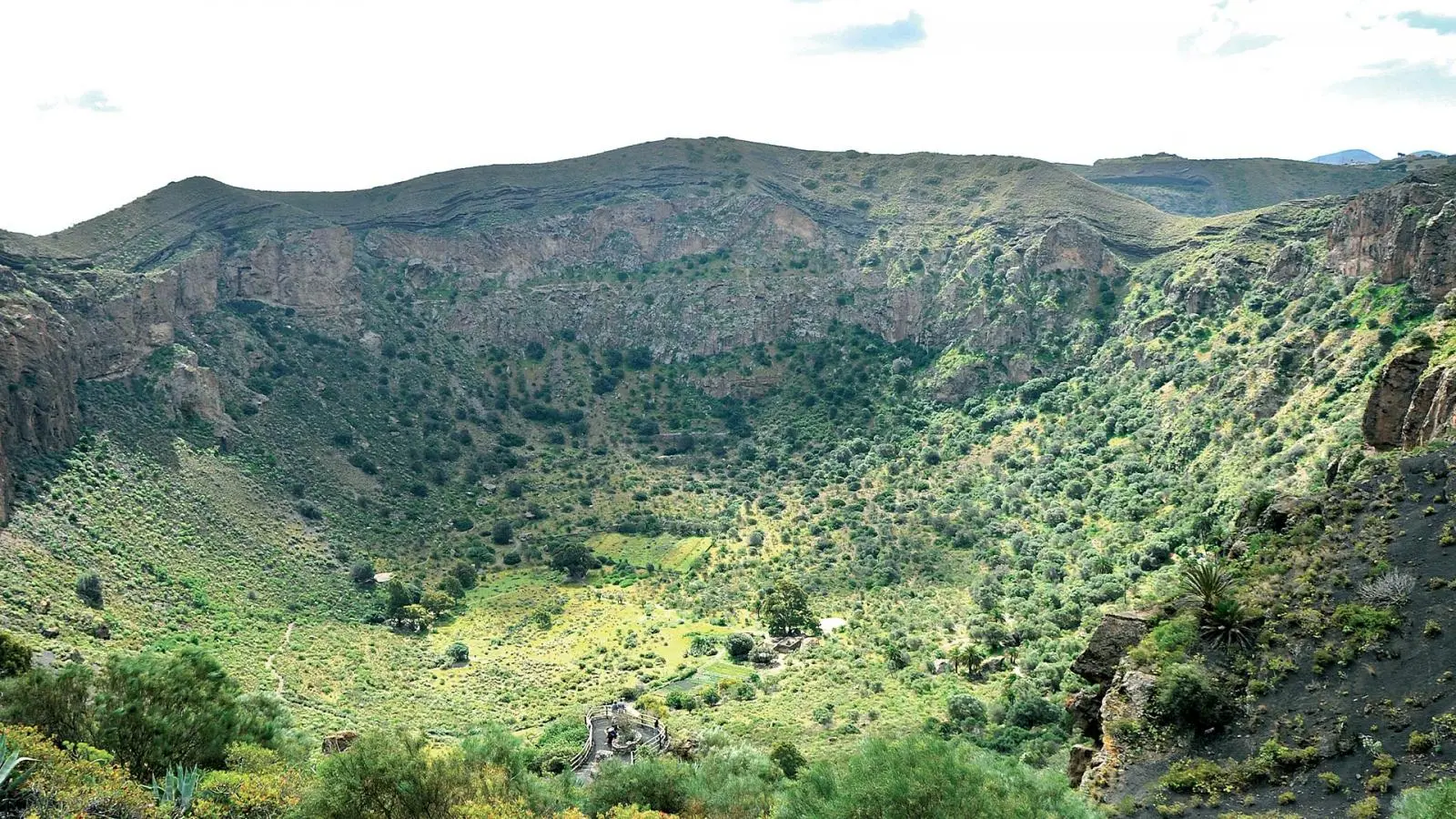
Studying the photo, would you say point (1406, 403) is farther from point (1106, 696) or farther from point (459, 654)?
point (459, 654)

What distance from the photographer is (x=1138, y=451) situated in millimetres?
68000

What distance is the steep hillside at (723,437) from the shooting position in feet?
150

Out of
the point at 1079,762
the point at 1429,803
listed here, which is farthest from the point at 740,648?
the point at 1429,803

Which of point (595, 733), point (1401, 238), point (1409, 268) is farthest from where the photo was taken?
point (1401, 238)

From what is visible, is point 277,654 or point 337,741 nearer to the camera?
point 337,741

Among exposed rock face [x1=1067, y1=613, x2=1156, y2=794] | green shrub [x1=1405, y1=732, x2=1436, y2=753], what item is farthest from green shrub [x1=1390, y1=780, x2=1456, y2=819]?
exposed rock face [x1=1067, y1=613, x2=1156, y2=794]

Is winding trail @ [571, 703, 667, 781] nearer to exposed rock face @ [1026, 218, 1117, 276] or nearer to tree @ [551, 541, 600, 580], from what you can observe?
tree @ [551, 541, 600, 580]

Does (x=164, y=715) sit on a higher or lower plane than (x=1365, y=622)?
higher

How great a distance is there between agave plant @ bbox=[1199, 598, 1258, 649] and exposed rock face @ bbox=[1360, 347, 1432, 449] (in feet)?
44.0

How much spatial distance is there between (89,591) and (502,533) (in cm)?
3266

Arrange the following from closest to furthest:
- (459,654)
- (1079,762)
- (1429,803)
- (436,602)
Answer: (1429,803) → (1079,762) → (459,654) → (436,602)

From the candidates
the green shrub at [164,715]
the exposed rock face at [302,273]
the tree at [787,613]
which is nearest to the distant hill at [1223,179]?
the tree at [787,613]

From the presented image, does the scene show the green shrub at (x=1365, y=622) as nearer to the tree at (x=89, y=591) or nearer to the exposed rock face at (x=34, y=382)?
the tree at (x=89, y=591)

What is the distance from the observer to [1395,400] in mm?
38438
